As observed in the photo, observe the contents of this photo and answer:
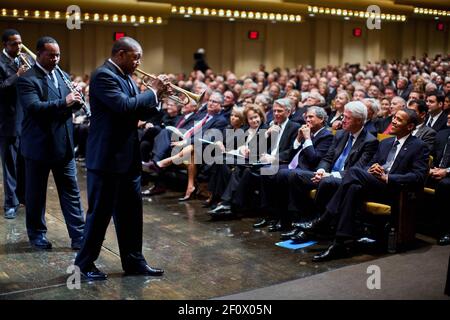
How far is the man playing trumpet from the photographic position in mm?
3787

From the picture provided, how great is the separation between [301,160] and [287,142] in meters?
0.35

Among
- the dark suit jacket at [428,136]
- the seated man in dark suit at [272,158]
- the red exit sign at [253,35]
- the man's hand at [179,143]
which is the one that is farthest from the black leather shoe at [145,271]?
the red exit sign at [253,35]

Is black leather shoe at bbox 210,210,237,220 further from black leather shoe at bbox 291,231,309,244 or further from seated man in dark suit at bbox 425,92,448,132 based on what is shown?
seated man in dark suit at bbox 425,92,448,132

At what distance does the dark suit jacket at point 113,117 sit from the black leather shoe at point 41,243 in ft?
3.83

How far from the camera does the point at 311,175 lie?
5191mm

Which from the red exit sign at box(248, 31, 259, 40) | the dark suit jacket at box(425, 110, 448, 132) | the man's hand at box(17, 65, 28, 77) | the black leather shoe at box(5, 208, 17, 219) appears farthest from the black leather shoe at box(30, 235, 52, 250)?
the red exit sign at box(248, 31, 259, 40)

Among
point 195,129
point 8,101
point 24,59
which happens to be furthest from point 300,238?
point 8,101

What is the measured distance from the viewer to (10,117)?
554 centimetres

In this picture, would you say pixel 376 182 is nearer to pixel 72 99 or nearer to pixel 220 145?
pixel 220 145

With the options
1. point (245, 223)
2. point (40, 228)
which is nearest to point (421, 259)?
point (245, 223)

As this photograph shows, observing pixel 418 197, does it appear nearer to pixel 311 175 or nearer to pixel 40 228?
pixel 311 175

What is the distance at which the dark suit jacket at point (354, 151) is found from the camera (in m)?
5.03

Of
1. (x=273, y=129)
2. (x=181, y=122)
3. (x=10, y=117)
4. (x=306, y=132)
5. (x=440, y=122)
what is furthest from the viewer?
(x=181, y=122)
